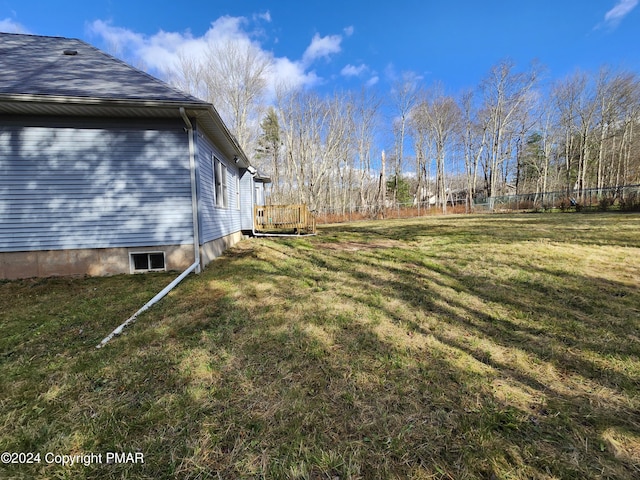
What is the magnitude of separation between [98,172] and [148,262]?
1928mm

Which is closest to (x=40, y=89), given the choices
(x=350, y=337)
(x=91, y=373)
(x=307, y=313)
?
(x=91, y=373)

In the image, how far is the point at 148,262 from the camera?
559cm

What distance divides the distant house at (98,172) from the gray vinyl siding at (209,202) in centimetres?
9

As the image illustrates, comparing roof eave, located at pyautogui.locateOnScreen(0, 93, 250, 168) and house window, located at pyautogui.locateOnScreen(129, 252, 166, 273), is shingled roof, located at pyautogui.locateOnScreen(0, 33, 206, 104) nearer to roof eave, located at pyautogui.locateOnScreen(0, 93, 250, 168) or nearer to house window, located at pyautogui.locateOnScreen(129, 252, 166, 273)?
roof eave, located at pyautogui.locateOnScreen(0, 93, 250, 168)

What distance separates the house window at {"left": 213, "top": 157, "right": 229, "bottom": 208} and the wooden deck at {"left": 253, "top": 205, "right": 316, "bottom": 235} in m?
3.14

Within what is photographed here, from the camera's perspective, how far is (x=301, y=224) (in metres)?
11.2

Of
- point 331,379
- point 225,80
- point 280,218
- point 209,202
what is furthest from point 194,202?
point 225,80

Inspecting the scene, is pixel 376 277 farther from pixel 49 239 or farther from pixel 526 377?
pixel 49 239

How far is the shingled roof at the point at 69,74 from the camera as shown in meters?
4.68

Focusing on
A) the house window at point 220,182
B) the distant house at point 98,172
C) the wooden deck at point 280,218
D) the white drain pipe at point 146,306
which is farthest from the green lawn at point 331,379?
the wooden deck at point 280,218

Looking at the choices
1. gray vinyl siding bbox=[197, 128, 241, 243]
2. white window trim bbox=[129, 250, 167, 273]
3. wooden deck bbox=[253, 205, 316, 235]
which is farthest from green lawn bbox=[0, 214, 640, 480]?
wooden deck bbox=[253, 205, 316, 235]

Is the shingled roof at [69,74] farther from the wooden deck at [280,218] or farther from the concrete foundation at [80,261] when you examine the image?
the wooden deck at [280,218]

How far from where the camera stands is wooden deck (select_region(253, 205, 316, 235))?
11203 millimetres

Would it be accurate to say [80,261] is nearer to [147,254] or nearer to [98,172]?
[147,254]
